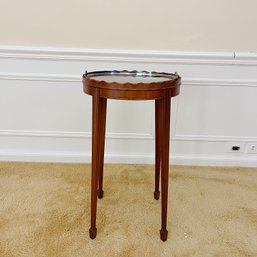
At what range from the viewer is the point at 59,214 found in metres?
1.63

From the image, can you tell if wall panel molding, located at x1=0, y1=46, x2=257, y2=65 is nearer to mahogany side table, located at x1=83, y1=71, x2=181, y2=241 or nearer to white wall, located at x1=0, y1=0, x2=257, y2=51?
white wall, located at x1=0, y1=0, x2=257, y2=51

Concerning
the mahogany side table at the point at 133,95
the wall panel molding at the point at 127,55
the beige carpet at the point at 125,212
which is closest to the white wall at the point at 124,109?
the wall panel molding at the point at 127,55

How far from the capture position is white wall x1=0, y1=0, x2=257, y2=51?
1.99 m

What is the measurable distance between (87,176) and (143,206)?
550 millimetres

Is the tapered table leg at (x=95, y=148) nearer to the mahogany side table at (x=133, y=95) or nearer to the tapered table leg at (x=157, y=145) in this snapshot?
the mahogany side table at (x=133, y=95)

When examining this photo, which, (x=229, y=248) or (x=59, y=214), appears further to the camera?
(x=59, y=214)

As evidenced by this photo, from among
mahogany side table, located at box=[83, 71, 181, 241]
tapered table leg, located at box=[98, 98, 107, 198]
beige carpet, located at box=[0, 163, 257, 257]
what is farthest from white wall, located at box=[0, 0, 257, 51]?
beige carpet, located at box=[0, 163, 257, 257]

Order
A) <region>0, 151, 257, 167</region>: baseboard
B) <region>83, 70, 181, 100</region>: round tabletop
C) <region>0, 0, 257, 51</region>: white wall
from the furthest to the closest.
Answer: <region>0, 151, 257, 167</region>: baseboard < <region>0, 0, 257, 51</region>: white wall < <region>83, 70, 181, 100</region>: round tabletop

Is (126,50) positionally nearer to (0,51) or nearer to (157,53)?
(157,53)

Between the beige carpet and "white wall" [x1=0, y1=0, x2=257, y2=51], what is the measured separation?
3.19 ft

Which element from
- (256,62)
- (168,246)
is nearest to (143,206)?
(168,246)

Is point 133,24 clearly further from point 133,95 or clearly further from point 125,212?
point 125,212

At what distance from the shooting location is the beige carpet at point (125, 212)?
1390 millimetres

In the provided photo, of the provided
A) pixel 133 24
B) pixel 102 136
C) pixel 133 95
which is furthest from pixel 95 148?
pixel 133 24
